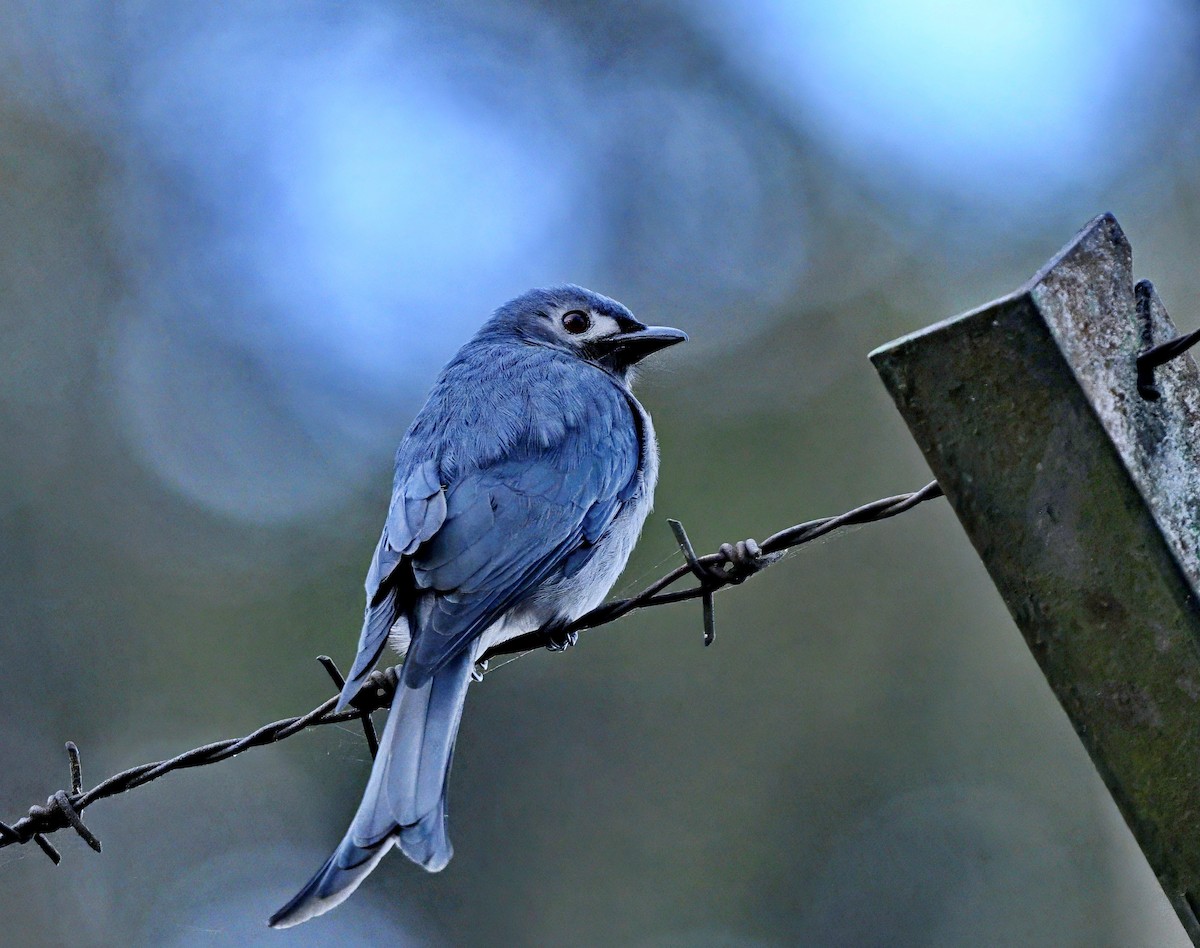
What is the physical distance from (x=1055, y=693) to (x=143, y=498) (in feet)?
44.4

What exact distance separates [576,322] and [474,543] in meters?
2.25

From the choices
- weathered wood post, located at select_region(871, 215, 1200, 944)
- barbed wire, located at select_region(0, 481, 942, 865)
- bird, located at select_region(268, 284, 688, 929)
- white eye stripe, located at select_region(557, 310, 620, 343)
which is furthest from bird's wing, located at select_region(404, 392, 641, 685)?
weathered wood post, located at select_region(871, 215, 1200, 944)

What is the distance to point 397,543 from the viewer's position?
13.5 ft

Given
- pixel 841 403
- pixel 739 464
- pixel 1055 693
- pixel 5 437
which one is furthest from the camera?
pixel 5 437

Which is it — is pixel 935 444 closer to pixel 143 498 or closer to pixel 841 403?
pixel 841 403

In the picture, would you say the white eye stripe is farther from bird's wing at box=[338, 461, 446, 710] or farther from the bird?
bird's wing at box=[338, 461, 446, 710]

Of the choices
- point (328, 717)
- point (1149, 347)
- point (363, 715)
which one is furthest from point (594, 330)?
point (1149, 347)

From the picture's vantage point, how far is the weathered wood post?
7.16ft

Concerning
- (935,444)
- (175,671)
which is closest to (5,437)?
(175,671)

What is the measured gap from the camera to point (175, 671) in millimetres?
12297

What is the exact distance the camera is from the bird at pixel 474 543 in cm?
327

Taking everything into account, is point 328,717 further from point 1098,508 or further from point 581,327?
point 581,327

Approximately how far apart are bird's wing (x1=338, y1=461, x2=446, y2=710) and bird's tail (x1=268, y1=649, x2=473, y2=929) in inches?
8.0

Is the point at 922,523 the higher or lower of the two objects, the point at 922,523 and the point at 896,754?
the higher
